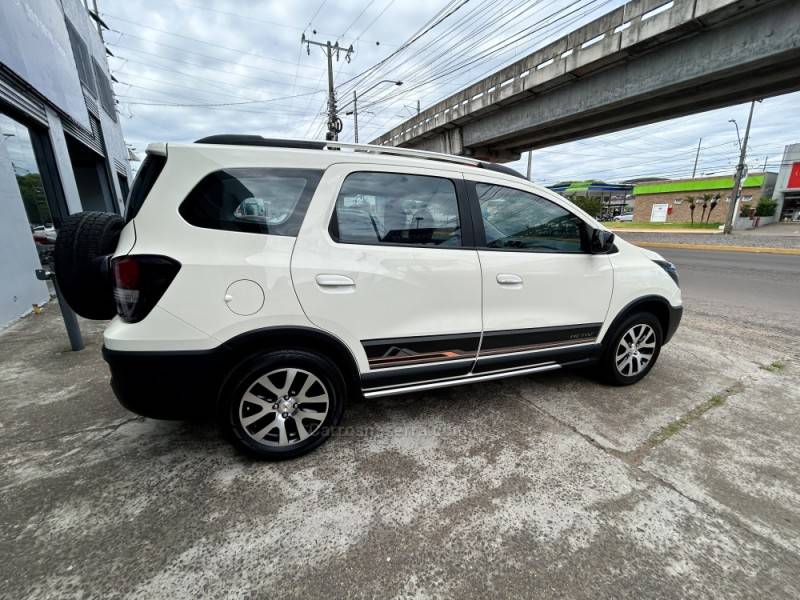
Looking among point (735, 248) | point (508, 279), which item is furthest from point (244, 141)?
point (735, 248)

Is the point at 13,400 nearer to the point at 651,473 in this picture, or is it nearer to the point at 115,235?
the point at 115,235

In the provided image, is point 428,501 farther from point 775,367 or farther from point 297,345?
point 775,367

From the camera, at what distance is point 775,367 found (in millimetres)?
3824

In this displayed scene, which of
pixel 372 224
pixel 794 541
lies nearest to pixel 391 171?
pixel 372 224

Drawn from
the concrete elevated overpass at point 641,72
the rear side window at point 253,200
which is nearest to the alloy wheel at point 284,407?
the rear side window at point 253,200

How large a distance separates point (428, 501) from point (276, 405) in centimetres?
103

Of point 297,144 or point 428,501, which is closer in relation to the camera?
point 428,501

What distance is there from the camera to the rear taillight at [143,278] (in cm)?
189

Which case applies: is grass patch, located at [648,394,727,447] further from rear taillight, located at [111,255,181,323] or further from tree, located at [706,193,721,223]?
tree, located at [706,193,721,223]

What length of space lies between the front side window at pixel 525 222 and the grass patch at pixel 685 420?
147cm

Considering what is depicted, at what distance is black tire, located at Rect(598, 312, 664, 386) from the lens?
3191 mm

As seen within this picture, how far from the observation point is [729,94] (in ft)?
36.8

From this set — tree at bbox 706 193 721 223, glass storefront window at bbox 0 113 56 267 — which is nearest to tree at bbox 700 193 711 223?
tree at bbox 706 193 721 223

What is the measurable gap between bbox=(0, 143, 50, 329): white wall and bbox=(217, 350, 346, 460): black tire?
500 cm
